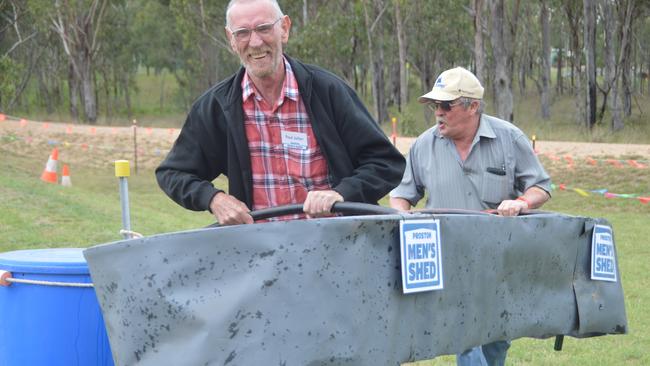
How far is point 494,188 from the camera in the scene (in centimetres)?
468

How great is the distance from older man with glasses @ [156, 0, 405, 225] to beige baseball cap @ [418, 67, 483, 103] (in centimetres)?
132

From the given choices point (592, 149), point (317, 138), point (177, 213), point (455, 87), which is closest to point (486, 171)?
point (455, 87)

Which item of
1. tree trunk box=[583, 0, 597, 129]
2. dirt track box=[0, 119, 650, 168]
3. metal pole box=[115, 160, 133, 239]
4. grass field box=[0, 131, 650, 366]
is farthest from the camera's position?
tree trunk box=[583, 0, 597, 129]

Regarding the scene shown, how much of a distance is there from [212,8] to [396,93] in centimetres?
1219

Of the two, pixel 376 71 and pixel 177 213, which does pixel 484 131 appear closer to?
pixel 177 213

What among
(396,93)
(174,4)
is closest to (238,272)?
(174,4)

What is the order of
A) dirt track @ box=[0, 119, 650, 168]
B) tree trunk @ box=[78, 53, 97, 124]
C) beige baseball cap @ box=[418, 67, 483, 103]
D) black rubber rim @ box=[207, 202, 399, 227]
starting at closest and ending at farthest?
black rubber rim @ box=[207, 202, 399, 227] < beige baseball cap @ box=[418, 67, 483, 103] < dirt track @ box=[0, 119, 650, 168] < tree trunk @ box=[78, 53, 97, 124]

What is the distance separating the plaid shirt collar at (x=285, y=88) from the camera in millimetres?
3336

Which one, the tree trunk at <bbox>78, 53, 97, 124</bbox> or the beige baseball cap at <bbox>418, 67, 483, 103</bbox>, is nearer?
the beige baseball cap at <bbox>418, 67, 483, 103</bbox>

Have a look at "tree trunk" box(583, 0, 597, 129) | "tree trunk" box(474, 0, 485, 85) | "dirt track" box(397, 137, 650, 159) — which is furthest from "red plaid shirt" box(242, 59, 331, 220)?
"tree trunk" box(583, 0, 597, 129)

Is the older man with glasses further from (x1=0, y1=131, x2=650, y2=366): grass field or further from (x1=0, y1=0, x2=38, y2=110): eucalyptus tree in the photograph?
(x1=0, y1=0, x2=38, y2=110): eucalyptus tree

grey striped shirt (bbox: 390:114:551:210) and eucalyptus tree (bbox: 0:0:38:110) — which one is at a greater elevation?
eucalyptus tree (bbox: 0:0:38:110)

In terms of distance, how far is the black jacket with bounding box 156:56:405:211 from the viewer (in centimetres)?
331

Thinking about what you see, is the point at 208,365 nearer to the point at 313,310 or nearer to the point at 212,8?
the point at 313,310
